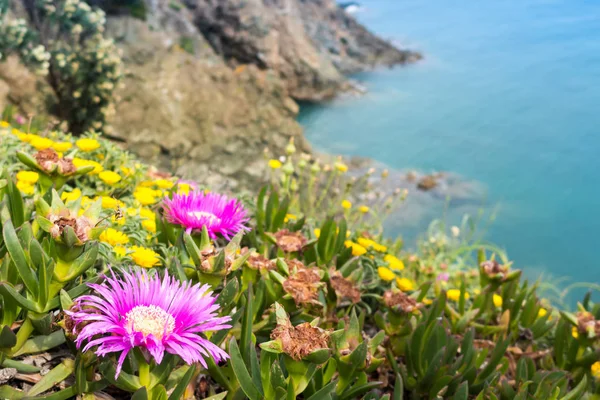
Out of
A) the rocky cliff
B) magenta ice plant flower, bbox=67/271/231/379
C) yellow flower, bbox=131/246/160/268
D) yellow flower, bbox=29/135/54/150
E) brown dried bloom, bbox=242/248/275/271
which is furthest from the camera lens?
the rocky cliff

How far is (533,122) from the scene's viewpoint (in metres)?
10.5

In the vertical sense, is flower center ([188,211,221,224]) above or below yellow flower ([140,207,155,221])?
above

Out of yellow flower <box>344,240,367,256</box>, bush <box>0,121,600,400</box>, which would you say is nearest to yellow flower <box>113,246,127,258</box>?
bush <box>0,121,600,400</box>

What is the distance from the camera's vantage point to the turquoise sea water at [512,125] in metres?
7.63

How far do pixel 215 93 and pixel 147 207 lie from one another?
5.21 metres

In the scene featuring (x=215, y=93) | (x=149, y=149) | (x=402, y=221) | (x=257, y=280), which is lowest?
(x=402, y=221)

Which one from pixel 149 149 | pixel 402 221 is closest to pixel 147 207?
pixel 149 149

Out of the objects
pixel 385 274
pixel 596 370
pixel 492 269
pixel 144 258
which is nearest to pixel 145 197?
pixel 144 258

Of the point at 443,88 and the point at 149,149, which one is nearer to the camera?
the point at 149,149

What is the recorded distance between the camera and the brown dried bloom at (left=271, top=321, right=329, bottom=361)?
Result: 930 millimetres

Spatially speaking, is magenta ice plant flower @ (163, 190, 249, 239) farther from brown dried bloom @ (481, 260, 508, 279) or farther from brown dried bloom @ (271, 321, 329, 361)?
brown dried bloom @ (481, 260, 508, 279)

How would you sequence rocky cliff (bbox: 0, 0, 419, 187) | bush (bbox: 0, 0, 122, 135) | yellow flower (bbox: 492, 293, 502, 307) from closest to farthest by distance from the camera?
yellow flower (bbox: 492, 293, 502, 307)
bush (bbox: 0, 0, 122, 135)
rocky cliff (bbox: 0, 0, 419, 187)

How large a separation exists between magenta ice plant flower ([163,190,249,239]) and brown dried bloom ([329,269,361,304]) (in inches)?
11.5

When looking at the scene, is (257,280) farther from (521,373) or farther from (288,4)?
(288,4)
